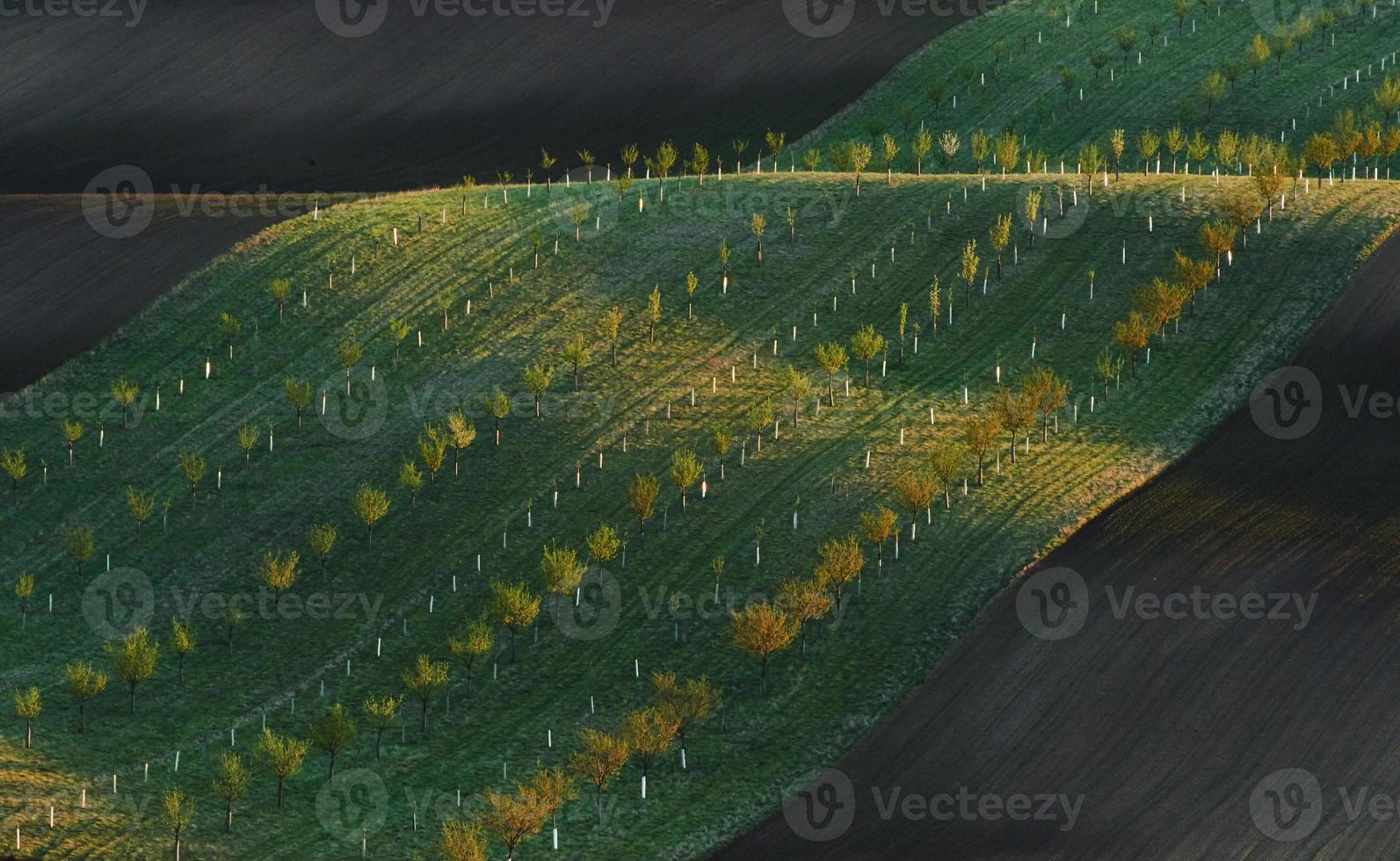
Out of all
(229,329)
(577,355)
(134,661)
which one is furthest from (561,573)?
(229,329)

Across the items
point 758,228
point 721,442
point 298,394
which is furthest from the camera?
point 758,228

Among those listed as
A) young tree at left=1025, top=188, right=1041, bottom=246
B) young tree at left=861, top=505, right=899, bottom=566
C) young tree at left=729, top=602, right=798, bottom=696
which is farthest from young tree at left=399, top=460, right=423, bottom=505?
young tree at left=1025, top=188, right=1041, bottom=246

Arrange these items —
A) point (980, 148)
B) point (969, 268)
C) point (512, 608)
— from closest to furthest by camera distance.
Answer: point (512, 608) < point (969, 268) < point (980, 148)

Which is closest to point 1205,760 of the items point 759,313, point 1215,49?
point 759,313

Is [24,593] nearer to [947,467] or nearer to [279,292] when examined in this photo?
[279,292]

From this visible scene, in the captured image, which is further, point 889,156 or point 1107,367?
point 889,156

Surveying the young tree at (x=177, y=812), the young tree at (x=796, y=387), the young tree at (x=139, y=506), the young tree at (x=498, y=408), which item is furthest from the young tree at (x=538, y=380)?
the young tree at (x=177, y=812)
